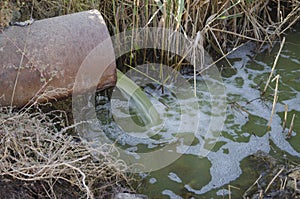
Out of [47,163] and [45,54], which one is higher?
[45,54]

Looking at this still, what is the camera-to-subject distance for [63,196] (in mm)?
1720

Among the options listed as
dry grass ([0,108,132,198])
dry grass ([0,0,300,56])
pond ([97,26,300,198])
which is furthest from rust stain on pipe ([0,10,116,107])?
pond ([97,26,300,198])

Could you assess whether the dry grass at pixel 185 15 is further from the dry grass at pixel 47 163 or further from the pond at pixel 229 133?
the dry grass at pixel 47 163

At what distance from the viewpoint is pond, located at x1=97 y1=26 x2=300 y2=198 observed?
2008 mm

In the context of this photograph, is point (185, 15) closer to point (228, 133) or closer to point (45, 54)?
point (228, 133)

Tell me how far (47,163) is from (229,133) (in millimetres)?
1083

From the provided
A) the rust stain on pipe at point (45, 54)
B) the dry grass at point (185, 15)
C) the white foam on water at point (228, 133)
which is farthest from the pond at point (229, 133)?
the rust stain on pipe at point (45, 54)

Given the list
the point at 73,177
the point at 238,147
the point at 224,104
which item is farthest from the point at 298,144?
the point at 73,177

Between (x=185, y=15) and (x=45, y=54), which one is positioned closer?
(x=45, y=54)

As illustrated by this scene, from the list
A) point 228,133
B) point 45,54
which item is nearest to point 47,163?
point 45,54

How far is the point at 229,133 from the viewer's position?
2309 mm

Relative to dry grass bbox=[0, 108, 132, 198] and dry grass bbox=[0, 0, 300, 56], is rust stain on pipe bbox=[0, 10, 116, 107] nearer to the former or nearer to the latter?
dry grass bbox=[0, 108, 132, 198]

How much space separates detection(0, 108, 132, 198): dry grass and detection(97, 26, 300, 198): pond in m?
0.23

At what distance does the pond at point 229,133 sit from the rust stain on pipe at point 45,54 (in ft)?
1.48
